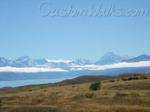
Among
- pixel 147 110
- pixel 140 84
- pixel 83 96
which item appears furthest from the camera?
pixel 140 84

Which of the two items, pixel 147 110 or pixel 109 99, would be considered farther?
pixel 109 99

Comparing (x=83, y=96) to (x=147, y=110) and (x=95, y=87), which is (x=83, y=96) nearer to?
(x=95, y=87)

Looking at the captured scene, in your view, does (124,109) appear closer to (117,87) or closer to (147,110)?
(147,110)

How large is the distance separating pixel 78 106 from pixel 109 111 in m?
5.39

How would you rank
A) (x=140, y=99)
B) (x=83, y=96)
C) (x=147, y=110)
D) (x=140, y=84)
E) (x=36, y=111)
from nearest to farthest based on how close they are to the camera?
(x=147, y=110) → (x=36, y=111) → (x=140, y=99) → (x=83, y=96) → (x=140, y=84)

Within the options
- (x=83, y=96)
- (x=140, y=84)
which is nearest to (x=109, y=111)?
(x=83, y=96)

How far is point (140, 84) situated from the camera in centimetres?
6669

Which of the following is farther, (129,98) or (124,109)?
(129,98)

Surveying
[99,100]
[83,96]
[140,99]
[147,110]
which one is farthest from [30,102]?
[147,110]

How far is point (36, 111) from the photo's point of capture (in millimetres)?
46000

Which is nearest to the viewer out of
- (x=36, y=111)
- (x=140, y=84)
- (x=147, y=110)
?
(x=147, y=110)

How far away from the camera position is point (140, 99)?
4925cm

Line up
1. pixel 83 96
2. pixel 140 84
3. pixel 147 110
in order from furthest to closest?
1. pixel 140 84
2. pixel 83 96
3. pixel 147 110

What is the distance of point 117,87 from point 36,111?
959 inches
